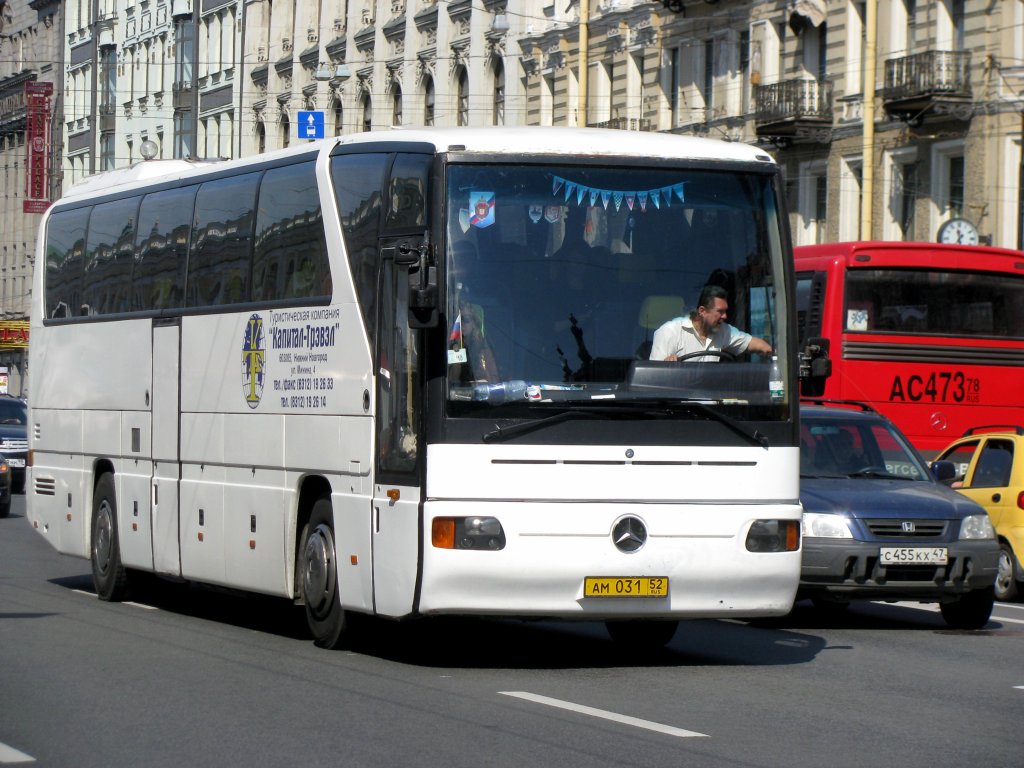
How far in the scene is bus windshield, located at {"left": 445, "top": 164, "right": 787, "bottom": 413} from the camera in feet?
40.4

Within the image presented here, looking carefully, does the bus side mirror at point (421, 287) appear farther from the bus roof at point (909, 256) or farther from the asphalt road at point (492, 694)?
the bus roof at point (909, 256)

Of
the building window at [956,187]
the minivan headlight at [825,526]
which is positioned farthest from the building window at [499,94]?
the minivan headlight at [825,526]

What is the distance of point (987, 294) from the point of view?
2842 cm

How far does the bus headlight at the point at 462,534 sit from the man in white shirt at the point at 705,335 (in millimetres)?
1402

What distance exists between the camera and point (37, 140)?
306 feet

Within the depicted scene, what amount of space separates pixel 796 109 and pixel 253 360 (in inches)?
1260

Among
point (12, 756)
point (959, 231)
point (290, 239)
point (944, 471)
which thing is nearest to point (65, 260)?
point (290, 239)

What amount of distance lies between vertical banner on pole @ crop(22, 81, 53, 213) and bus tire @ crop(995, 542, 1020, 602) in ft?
244

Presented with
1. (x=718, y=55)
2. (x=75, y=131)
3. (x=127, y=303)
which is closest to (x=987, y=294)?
(x=127, y=303)

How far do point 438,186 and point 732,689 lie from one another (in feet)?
10.9

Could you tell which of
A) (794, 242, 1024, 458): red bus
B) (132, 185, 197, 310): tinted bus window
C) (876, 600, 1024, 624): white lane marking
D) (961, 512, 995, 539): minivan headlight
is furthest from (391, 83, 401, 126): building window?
(961, 512, 995, 539): minivan headlight

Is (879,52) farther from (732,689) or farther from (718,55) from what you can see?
(732,689)

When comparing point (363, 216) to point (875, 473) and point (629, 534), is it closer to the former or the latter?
point (629, 534)

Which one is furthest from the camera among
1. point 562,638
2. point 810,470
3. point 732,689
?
point 810,470
